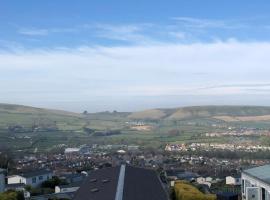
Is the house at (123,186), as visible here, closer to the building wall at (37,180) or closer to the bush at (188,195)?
the bush at (188,195)

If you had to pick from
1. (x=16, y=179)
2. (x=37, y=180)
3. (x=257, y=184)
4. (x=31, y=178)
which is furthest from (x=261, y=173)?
(x=16, y=179)

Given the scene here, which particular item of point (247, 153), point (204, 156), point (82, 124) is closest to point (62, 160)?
point (204, 156)

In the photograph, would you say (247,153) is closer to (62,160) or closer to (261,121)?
(62,160)

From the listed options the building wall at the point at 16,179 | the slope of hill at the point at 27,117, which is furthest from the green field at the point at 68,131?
the building wall at the point at 16,179

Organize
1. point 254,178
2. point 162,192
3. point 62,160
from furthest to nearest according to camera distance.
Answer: point 62,160, point 254,178, point 162,192

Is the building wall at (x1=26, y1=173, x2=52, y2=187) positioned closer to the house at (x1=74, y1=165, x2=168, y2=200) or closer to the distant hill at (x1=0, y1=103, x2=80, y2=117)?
the house at (x1=74, y1=165, x2=168, y2=200)

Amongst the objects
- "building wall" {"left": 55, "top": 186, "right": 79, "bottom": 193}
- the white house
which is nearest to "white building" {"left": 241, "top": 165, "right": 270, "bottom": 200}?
"building wall" {"left": 55, "top": 186, "right": 79, "bottom": 193}

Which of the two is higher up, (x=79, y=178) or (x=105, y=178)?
(x=105, y=178)
